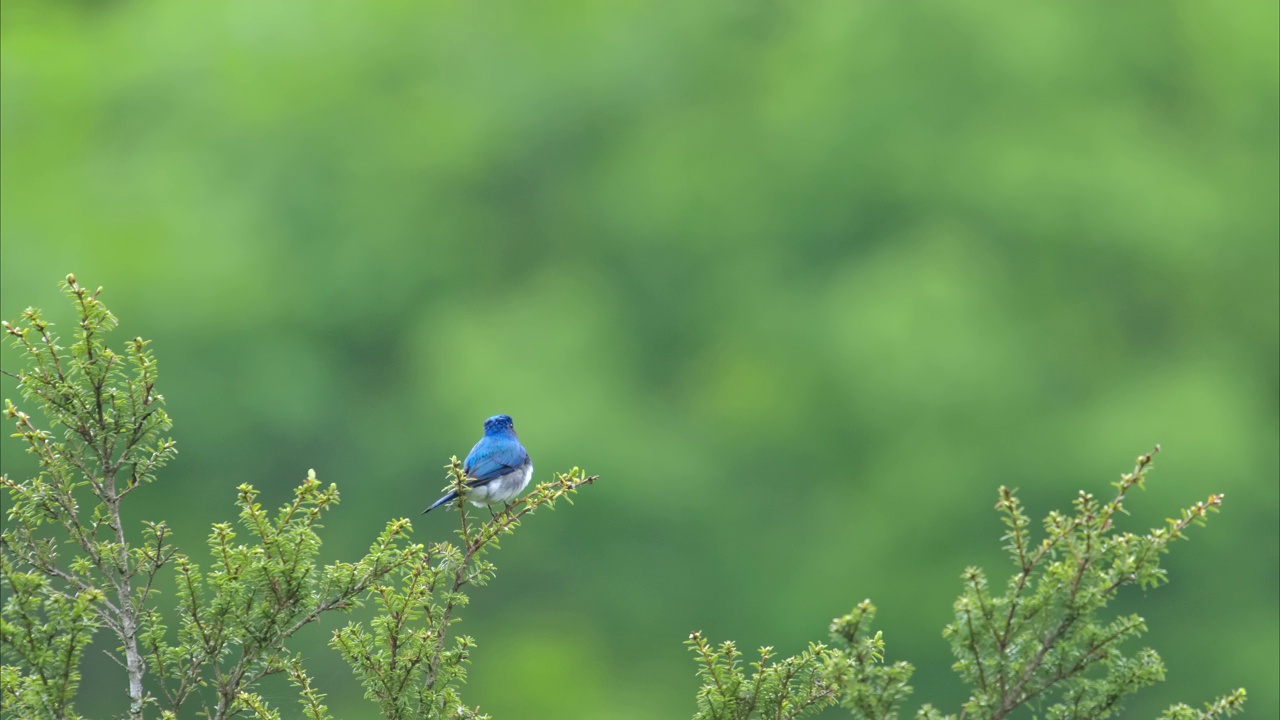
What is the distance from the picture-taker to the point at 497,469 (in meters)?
6.92

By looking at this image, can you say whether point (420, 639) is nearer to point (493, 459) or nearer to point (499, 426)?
point (493, 459)

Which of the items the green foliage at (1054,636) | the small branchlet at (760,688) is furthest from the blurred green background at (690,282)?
the green foliage at (1054,636)

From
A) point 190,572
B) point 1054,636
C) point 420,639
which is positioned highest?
point 190,572

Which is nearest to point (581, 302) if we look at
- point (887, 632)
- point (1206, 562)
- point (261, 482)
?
point (261, 482)

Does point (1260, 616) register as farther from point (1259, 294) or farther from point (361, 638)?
point (361, 638)

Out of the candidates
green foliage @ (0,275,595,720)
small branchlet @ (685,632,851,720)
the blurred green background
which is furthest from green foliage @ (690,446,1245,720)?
the blurred green background

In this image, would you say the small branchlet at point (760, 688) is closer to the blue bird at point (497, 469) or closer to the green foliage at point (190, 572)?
the green foliage at point (190, 572)

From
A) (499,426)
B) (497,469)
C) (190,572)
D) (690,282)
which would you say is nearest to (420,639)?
(190,572)

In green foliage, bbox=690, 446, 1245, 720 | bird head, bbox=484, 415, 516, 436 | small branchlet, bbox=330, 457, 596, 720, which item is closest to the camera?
green foliage, bbox=690, 446, 1245, 720

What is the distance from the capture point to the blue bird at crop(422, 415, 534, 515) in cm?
683

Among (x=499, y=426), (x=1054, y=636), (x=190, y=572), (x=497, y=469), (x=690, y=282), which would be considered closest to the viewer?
(x=1054, y=636)

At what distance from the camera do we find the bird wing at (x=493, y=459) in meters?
Result: 6.79

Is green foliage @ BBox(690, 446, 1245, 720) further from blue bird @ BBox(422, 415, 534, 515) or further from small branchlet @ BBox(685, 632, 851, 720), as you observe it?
blue bird @ BBox(422, 415, 534, 515)

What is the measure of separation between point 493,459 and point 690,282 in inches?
718
